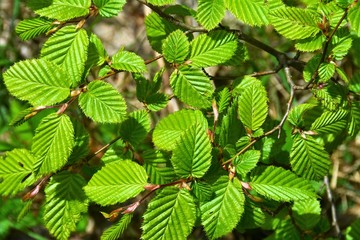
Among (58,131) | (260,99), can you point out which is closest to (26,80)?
(58,131)

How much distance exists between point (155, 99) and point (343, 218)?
1.74 meters

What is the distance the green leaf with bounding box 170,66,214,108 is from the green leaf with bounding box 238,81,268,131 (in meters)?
0.08

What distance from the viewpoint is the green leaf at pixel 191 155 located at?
103 centimetres

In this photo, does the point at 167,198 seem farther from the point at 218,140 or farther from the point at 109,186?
the point at 218,140

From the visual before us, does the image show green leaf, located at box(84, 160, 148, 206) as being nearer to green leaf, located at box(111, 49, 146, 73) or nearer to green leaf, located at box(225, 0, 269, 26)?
green leaf, located at box(111, 49, 146, 73)

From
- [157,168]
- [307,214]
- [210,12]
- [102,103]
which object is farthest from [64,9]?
[307,214]

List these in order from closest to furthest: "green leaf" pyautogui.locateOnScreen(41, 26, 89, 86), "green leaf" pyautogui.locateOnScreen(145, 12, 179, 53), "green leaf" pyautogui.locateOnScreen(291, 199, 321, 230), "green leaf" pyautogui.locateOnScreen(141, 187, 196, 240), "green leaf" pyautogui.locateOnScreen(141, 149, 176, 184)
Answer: "green leaf" pyautogui.locateOnScreen(141, 187, 196, 240) → "green leaf" pyautogui.locateOnScreen(41, 26, 89, 86) → "green leaf" pyautogui.locateOnScreen(141, 149, 176, 184) → "green leaf" pyautogui.locateOnScreen(145, 12, 179, 53) → "green leaf" pyautogui.locateOnScreen(291, 199, 321, 230)

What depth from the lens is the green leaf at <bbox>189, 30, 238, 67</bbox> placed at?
1.18m

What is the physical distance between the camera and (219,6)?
3.76ft

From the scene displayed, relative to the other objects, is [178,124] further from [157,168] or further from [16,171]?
[16,171]

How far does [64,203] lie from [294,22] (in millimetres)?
719

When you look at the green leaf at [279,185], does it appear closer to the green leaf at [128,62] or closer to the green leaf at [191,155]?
the green leaf at [191,155]

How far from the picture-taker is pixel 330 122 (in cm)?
118

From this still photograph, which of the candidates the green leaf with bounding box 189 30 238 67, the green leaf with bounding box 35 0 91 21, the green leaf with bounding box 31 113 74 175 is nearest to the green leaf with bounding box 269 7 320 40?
the green leaf with bounding box 189 30 238 67
